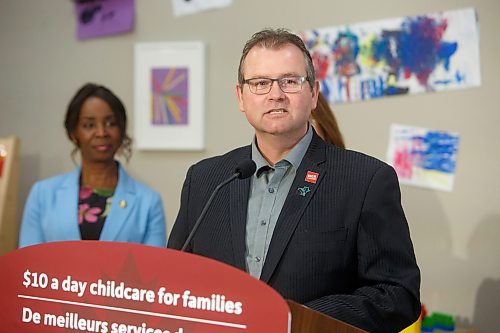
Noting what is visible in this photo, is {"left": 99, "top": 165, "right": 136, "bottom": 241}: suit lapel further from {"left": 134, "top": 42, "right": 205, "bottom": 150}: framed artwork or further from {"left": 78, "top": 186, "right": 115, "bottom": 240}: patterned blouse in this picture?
{"left": 134, "top": 42, "right": 205, "bottom": 150}: framed artwork

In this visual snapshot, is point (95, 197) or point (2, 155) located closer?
point (95, 197)

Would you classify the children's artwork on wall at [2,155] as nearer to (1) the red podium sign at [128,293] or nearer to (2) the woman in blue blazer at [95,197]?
(2) the woman in blue blazer at [95,197]

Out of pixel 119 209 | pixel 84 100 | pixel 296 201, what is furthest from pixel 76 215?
pixel 296 201

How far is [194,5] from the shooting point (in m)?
3.50

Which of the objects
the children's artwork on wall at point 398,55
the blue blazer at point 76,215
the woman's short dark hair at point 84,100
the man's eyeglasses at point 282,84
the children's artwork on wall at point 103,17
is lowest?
the blue blazer at point 76,215

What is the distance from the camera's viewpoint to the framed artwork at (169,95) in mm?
3498

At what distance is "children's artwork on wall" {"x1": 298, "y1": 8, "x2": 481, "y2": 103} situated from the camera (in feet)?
10.2

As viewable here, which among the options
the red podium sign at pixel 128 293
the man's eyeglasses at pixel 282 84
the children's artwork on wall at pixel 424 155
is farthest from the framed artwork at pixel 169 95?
the red podium sign at pixel 128 293

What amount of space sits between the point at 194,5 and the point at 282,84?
203 cm

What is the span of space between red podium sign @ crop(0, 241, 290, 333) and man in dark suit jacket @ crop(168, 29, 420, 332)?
0.38 metres

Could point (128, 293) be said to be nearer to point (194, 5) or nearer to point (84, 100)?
point (84, 100)

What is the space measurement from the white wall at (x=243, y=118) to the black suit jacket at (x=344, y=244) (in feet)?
5.20

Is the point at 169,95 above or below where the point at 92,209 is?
above

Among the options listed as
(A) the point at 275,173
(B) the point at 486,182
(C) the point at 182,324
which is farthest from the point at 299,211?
(B) the point at 486,182
